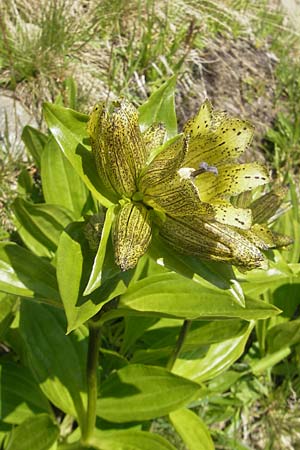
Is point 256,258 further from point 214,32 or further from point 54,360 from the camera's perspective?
point 214,32

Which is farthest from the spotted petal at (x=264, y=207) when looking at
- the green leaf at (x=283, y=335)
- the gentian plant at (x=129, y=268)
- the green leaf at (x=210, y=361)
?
the green leaf at (x=283, y=335)

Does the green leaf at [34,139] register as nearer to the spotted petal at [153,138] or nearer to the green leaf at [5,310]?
the green leaf at [5,310]

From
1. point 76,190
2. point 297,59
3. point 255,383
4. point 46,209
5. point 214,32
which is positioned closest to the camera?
point 46,209

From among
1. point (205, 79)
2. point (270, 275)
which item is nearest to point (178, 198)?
point (270, 275)

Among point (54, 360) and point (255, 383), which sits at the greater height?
point (54, 360)

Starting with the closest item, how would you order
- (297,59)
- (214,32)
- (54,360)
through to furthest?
(54,360) → (214,32) → (297,59)

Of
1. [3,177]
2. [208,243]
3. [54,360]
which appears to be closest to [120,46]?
[3,177]

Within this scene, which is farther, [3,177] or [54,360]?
[3,177]

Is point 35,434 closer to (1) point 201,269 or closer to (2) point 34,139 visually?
(1) point 201,269
